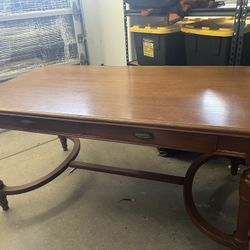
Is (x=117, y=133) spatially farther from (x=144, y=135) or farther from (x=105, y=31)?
(x=105, y=31)

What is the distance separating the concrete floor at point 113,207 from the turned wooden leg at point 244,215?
243 mm

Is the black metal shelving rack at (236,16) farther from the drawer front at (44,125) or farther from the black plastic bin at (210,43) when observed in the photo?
the drawer front at (44,125)

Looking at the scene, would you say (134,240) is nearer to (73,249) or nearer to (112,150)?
(73,249)

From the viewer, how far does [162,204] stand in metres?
1.63

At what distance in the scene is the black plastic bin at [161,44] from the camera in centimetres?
196

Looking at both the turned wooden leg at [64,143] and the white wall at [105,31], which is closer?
the turned wooden leg at [64,143]

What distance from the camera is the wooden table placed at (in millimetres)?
914

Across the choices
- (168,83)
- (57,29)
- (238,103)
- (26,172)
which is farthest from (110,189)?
(57,29)

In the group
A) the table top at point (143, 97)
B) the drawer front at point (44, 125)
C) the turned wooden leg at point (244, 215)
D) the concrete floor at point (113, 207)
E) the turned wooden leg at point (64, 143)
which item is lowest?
the concrete floor at point (113, 207)

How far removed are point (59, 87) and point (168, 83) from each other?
0.54 metres

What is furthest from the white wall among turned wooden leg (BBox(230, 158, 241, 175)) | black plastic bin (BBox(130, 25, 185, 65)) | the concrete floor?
turned wooden leg (BBox(230, 158, 241, 175))

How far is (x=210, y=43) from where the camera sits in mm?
1775

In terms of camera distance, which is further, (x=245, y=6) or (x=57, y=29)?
(x=57, y=29)

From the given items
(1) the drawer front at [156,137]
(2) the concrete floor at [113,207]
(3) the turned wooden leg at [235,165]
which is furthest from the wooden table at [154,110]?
(3) the turned wooden leg at [235,165]
